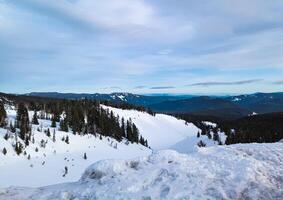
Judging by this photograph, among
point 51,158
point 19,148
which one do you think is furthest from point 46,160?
point 19,148

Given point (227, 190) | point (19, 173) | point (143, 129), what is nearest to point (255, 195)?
point (227, 190)

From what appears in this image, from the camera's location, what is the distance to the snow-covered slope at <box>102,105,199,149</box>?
138125 millimetres

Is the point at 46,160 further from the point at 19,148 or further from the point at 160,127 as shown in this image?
A: the point at 160,127

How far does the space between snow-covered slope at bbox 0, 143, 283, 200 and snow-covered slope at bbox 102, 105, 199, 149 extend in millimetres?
114724

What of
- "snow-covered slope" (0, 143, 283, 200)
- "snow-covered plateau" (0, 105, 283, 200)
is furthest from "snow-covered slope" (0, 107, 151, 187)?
"snow-covered slope" (0, 143, 283, 200)

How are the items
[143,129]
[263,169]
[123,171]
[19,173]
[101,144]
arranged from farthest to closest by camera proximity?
1. [143,129]
2. [101,144]
3. [19,173]
4. [123,171]
5. [263,169]

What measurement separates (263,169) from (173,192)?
339 cm

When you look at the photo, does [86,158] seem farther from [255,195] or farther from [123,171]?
[255,195]

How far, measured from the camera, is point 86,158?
45281 millimetres

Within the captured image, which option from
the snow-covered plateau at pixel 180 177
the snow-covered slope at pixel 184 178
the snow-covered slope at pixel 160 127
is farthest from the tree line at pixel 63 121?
the snow-covered slope at pixel 160 127

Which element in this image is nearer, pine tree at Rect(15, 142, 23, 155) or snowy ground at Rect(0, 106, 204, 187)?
snowy ground at Rect(0, 106, 204, 187)

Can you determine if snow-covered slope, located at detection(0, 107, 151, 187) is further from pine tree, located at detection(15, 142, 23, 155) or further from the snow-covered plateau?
the snow-covered plateau

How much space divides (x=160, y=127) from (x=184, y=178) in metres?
146

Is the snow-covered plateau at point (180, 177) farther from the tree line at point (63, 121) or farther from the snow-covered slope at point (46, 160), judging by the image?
the tree line at point (63, 121)
